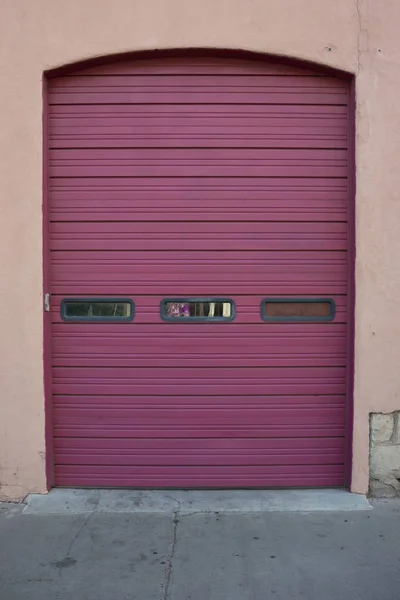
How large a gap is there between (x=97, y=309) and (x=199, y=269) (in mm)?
838

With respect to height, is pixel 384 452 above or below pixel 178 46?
below

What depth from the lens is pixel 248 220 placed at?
4051mm

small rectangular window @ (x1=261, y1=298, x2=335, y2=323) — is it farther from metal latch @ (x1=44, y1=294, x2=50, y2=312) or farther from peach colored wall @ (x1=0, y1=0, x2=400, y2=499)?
metal latch @ (x1=44, y1=294, x2=50, y2=312)

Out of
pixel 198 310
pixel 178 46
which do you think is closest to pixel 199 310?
pixel 198 310

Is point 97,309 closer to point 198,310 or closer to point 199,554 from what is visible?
point 198,310

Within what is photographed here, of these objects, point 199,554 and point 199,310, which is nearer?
point 199,554

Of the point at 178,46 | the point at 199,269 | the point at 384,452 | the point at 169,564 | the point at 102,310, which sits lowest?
the point at 169,564

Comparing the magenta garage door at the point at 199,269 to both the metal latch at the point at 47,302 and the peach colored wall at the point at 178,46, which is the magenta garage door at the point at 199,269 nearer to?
the metal latch at the point at 47,302

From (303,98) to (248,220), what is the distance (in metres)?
1.02

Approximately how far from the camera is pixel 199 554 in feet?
10.6

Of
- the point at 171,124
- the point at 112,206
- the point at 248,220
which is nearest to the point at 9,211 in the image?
the point at 112,206

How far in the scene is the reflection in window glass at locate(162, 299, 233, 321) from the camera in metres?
4.08

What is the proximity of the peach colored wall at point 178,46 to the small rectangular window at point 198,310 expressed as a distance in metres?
0.94

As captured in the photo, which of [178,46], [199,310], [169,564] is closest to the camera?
[169,564]
